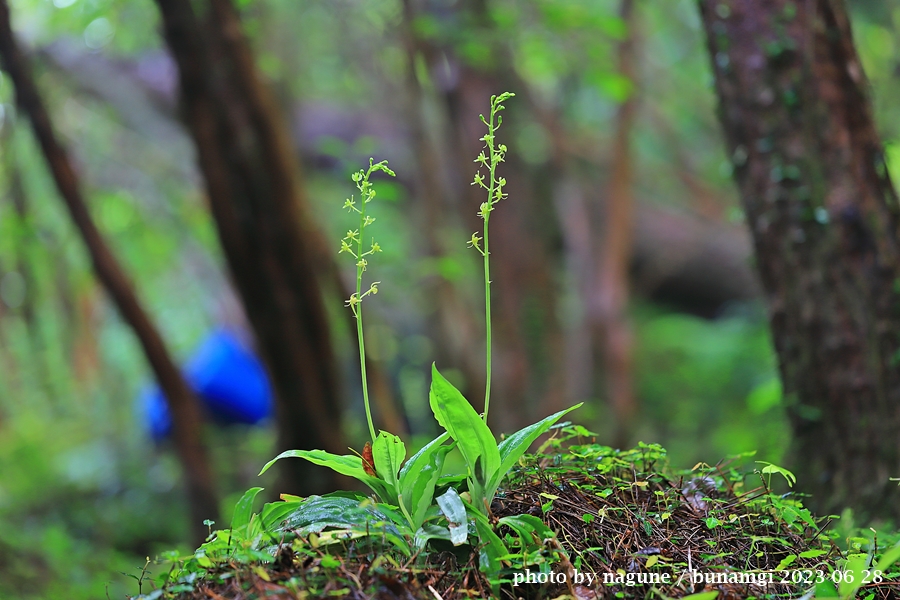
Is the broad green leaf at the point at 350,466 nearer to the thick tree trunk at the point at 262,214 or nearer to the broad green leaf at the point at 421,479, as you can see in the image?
the broad green leaf at the point at 421,479

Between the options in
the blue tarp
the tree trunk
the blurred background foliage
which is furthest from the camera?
the blue tarp

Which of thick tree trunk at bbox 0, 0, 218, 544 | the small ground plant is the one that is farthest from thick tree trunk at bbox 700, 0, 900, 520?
thick tree trunk at bbox 0, 0, 218, 544

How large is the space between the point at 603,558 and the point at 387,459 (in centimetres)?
51

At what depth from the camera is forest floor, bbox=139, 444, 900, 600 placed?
141 centimetres

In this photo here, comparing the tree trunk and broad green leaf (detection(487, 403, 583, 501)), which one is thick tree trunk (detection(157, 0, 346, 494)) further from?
the tree trunk

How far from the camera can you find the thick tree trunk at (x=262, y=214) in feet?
13.7

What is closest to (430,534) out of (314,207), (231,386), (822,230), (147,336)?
(822,230)

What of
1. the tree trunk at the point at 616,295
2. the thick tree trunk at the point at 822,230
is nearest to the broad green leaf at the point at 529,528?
the thick tree trunk at the point at 822,230

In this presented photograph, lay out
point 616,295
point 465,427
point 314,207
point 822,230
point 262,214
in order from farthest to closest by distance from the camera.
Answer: point 314,207 → point 616,295 → point 262,214 → point 822,230 → point 465,427

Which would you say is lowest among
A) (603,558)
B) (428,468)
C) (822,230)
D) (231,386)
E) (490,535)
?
(231,386)

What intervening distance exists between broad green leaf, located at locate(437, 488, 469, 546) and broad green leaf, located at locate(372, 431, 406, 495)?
0.13 meters

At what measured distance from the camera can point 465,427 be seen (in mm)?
1600

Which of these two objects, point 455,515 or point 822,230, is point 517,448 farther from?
point 822,230

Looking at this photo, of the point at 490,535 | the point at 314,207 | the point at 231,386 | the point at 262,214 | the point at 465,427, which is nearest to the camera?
the point at 490,535
